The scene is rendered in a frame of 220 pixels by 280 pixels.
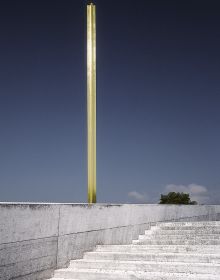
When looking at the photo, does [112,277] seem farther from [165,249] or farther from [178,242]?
[178,242]

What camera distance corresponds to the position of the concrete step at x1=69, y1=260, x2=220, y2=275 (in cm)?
644

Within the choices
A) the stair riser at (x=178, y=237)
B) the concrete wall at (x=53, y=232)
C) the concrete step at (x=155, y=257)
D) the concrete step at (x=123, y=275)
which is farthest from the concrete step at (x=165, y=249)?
the concrete step at (x=123, y=275)

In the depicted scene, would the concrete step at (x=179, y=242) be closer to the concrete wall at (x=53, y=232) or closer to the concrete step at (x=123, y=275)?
the concrete wall at (x=53, y=232)

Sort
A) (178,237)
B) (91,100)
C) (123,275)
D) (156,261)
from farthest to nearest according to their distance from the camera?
1. (91,100)
2. (178,237)
3. (156,261)
4. (123,275)

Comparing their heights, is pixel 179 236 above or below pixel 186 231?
below

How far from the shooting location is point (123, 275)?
6340 mm

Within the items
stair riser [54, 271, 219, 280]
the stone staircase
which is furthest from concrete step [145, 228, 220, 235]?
stair riser [54, 271, 219, 280]

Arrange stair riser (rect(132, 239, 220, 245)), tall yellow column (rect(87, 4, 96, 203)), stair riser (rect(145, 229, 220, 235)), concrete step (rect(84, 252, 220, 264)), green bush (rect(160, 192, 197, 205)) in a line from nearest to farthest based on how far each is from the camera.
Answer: concrete step (rect(84, 252, 220, 264))
stair riser (rect(132, 239, 220, 245))
tall yellow column (rect(87, 4, 96, 203))
stair riser (rect(145, 229, 220, 235))
green bush (rect(160, 192, 197, 205))

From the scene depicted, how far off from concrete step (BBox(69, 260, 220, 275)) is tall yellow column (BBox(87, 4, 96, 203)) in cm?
222

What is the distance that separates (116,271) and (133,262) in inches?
17.7

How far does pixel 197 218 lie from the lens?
15188mm

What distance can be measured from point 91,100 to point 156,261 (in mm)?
4094

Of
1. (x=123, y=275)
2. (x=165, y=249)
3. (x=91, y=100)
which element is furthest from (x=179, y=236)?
(x=91, y=100)

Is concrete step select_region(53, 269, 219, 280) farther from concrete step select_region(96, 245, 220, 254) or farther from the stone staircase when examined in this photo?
concrete step select_region(96, 245, 220, 254)
